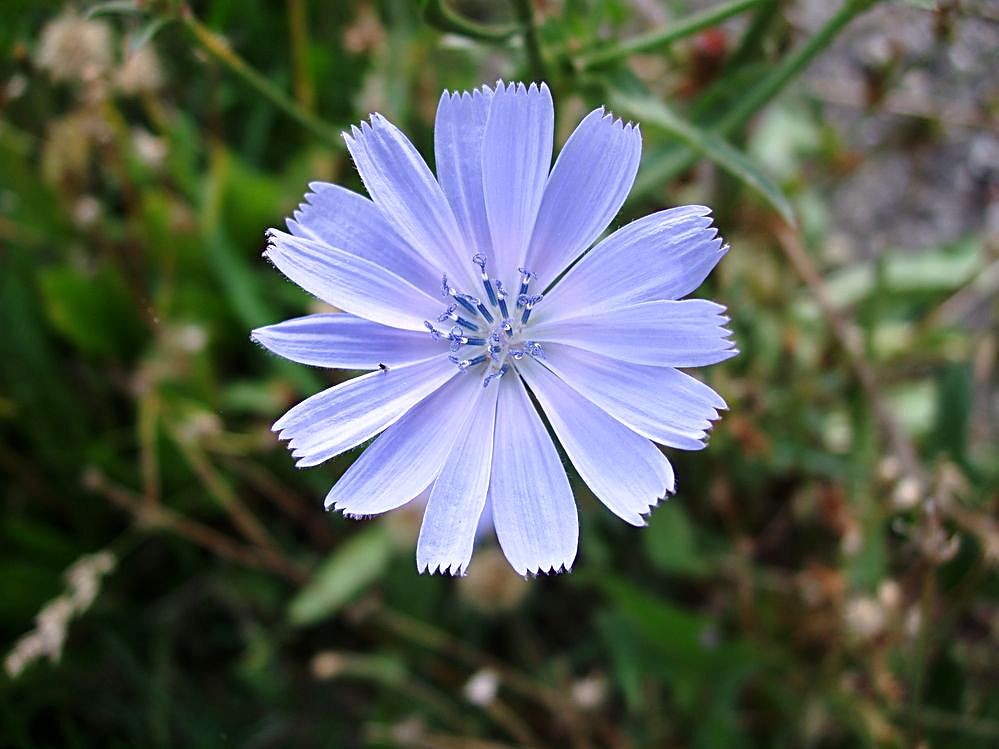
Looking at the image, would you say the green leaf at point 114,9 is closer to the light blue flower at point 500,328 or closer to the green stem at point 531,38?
the light blue flower at point 500,328

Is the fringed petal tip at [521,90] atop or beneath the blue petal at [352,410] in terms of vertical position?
atop

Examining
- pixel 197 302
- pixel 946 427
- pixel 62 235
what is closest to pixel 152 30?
pixel 197 302

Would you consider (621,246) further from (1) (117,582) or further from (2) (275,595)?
(1) (117,582)

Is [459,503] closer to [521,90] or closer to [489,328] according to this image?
[489,328]

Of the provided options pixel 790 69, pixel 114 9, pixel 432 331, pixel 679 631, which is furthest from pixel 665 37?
pixel 679 631

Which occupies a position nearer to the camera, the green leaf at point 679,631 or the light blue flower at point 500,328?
the light blue flower at point 500,328

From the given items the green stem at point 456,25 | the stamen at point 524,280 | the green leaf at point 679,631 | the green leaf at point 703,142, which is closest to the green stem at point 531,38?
the green stem at point 456,25
